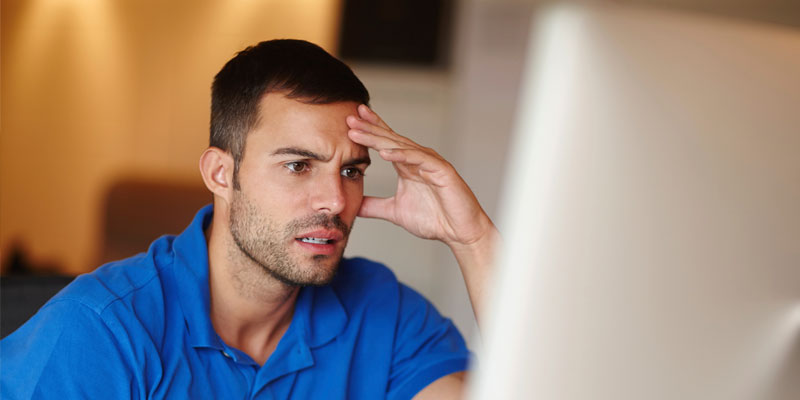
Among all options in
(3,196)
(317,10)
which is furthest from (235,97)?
(3,196)

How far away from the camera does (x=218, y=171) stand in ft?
4.28

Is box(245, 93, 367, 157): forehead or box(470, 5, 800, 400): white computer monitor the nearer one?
box(470, 5, 800, 400): white computer monitor

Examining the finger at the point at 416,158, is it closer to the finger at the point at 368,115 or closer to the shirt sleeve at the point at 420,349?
the finger at the point at 368,115

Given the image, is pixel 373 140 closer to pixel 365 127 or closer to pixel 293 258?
pixel 365 127

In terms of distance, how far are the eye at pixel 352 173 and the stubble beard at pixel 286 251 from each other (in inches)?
3.6

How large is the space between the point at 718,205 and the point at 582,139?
0.10 metres

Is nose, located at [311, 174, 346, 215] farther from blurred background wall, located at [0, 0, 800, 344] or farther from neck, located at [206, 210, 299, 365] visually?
blurred background wall, located at [0, 0, 800, 344]

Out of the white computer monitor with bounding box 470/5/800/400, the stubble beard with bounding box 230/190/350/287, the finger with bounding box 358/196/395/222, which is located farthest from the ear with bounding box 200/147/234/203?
the white computer monitor with bounding box 470/5/800/400

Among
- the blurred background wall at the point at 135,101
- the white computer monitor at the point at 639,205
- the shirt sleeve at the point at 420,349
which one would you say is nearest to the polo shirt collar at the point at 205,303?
the shirt sleeve at the point at 420,349

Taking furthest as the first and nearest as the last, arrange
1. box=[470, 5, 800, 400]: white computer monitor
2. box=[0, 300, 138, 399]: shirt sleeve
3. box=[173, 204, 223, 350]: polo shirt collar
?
box=[173, 204, 223, 350]: polo shirt collar, box=[0, 300, 138, 399]: shirt sleeve, box=[470, 5, 800, 400]: white computer monitor

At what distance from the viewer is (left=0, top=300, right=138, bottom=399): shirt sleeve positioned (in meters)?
0.93

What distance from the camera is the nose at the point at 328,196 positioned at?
1184 mm

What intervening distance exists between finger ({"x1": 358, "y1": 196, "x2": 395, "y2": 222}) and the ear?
24 centimetres

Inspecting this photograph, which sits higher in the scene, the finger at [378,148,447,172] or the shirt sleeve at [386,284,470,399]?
the finger at [378,148,447,172]
